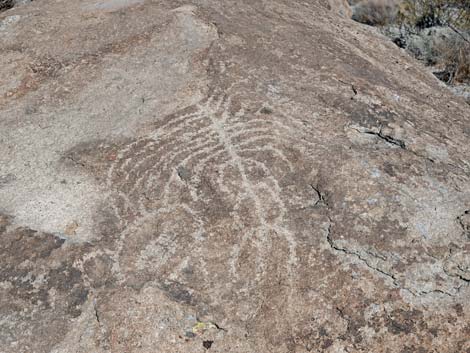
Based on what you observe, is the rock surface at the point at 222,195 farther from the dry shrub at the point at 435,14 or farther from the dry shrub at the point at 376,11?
the dry shrub at the point at 376,11

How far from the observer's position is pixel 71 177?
404cm

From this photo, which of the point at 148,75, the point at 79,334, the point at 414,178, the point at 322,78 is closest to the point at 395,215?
the point at 414,178

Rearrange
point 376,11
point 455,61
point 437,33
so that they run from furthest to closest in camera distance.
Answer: point 376,11 < point 437,33 < point 455,61

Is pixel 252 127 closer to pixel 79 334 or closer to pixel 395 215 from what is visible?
pixel 395 215

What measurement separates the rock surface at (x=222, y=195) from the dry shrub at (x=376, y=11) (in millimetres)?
5182

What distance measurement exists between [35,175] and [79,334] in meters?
1.27

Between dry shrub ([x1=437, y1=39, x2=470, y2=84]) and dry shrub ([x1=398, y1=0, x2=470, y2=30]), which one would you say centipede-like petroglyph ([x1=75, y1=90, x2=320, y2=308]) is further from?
dry shrub ([x1=398, y1=0, x2=470, y2=30])

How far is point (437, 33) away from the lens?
29.4ft

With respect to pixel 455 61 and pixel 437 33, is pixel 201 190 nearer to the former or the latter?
pixel 455 61

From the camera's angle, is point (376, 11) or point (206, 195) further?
point (376, 11)

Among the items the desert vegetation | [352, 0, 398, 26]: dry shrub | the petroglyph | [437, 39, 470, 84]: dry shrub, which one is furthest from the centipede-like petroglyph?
[352, 0, 398, 26]: dry shrub

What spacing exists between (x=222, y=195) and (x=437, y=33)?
6.31 meters

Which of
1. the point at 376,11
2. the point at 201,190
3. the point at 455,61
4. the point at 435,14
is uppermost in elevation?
the point at 201,190

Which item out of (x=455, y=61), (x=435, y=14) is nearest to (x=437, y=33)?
(x=435, y=14)
